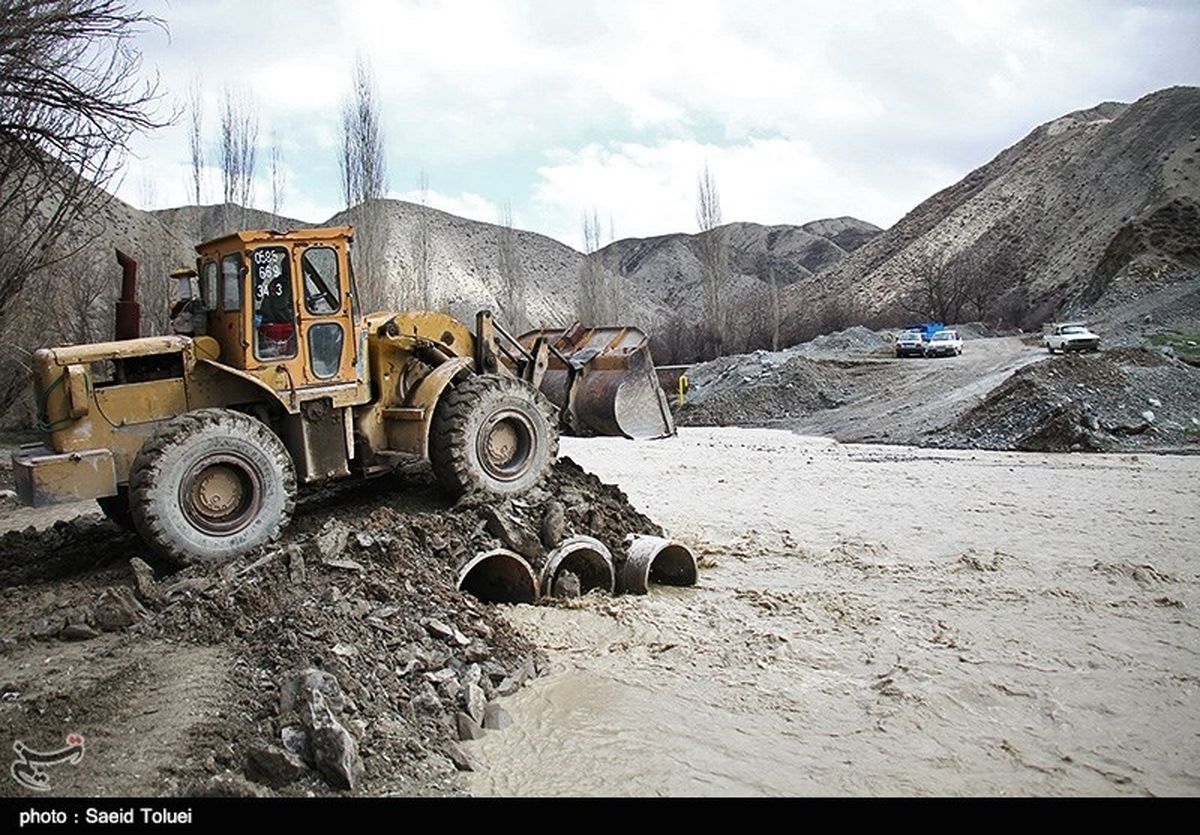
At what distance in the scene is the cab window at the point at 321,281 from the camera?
8.05m

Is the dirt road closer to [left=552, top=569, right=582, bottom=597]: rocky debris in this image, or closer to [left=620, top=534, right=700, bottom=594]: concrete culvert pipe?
[left=620, top=534, right=700, bottom=594]: concrete culvert pipe

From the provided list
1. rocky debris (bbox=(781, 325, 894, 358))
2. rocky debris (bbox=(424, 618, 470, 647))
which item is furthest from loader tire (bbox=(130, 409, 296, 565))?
rocky debris (bbox=(781, 325, 894, 358))

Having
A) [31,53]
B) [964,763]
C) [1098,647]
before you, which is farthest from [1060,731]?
[31,53]

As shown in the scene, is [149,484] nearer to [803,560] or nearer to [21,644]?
[21,644]

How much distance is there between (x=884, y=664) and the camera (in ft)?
21.6

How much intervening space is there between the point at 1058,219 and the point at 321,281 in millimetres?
61127

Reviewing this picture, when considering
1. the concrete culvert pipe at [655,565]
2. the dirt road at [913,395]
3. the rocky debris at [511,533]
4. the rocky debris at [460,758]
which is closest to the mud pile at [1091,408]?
the dirt road at [913,395]

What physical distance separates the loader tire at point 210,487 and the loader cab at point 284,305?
66 cm

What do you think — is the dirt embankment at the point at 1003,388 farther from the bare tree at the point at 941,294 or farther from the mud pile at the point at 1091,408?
the bare tree at the point at 941,294

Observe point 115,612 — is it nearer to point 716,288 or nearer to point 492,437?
point 492,437

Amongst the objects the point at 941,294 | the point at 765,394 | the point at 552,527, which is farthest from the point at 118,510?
the point at 941,294

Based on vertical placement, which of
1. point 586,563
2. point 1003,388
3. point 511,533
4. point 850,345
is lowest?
point 586,563

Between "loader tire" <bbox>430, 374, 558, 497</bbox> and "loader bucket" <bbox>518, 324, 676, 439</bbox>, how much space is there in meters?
4.11

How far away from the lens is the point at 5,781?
4371 millimetres
